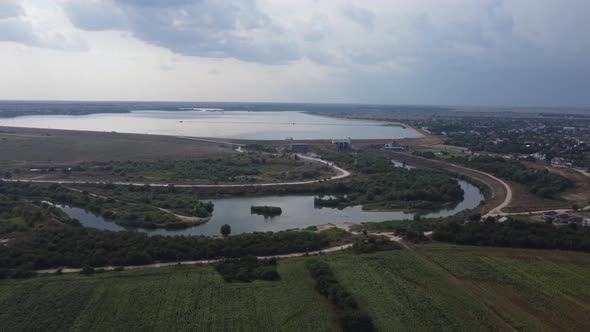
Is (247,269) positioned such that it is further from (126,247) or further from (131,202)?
(131,202)

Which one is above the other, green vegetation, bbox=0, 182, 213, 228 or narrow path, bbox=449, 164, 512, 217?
green vegetation, bbox=0, 182, 213, 228

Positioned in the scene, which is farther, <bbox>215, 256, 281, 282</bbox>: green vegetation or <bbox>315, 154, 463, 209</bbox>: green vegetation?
<bbox>315, 154, 463, 209</bbox>: green vegetation

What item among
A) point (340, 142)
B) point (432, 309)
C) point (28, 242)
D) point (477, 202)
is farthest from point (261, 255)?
point (340, 142)

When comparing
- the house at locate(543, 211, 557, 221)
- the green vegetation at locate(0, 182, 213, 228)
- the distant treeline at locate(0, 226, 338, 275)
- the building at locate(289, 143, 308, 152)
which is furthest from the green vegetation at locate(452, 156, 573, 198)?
the green vegetation at locate(0, 182, 213, 228)

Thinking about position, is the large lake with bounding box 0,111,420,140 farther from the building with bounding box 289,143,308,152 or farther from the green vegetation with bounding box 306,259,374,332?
the green vegetation with bounding box 306,259,374,332

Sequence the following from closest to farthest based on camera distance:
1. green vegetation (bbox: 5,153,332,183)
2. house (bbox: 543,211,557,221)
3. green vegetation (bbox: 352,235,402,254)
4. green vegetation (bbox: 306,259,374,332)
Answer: green vegetation (bbox: 306,259,374,332) → green vegetation (bbox: 352,235,402,254) → house (bbox: 543,211,557,221) → green vegetation (bbox: 5,153,332,183)

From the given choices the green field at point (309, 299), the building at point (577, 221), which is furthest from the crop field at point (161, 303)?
the building at point (577, 221)

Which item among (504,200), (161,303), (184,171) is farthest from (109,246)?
(504,200)

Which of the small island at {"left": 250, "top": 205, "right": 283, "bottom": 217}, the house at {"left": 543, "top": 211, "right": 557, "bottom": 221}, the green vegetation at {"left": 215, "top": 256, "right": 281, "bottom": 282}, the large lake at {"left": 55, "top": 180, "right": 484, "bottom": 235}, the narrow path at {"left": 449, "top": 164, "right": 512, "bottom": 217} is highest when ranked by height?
the green vegetation at {"left": 215, "top": 256, "right": 281, "bottom": 282}
